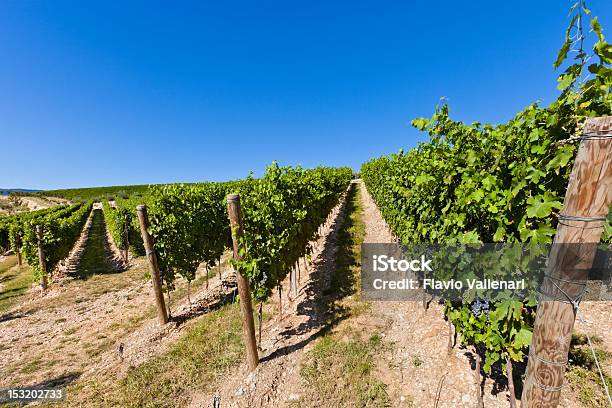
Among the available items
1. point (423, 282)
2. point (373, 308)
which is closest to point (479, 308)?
point (423, 282)

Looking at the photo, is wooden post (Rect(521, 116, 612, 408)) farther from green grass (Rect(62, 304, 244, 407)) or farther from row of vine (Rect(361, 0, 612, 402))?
green grass (Rect(62, 304, 244, 407))

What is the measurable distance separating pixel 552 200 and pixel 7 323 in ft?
41.0

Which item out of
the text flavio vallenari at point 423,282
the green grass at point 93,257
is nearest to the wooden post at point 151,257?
the text flavio vallenari at point 423,282

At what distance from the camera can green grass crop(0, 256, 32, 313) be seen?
31.2 feet

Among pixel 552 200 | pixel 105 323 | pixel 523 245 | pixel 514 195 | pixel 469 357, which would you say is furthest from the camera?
pixel 105 323

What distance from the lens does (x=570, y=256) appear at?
6.08 ft

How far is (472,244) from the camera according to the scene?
3.02 meters

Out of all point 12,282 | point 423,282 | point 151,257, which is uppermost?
point 151,257

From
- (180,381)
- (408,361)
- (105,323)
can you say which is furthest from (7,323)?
(408,361)

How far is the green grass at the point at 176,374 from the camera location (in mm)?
4340

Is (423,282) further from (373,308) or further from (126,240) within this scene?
(126,240)

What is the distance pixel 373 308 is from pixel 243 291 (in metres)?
3.48

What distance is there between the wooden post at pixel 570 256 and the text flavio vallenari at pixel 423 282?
71 centimetres

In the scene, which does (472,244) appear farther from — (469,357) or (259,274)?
(259,274)
